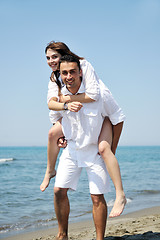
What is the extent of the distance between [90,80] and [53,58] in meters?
0.61

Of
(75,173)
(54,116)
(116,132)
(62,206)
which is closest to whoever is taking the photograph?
(116,132)

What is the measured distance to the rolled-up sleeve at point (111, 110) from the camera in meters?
3.29

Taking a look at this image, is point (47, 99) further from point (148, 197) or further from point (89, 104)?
point (148, 197)

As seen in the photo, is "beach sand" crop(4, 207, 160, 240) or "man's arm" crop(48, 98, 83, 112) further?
"beach sand" crop(4, 207, 160, 240)

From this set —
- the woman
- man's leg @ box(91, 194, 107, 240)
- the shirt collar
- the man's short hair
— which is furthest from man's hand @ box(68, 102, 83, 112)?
man's leg @ box(91, 194, 107, 240)

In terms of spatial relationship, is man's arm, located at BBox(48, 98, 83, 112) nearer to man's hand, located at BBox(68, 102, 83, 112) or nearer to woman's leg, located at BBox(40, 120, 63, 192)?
man's hand, located at BBox(68, 102, 83, 112)

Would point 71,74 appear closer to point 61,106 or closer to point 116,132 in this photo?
point 61,106

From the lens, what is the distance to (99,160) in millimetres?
3344

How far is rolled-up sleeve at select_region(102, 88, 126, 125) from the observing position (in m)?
3.29

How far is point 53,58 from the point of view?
357cm

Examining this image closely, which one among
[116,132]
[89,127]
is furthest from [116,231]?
[89,127]

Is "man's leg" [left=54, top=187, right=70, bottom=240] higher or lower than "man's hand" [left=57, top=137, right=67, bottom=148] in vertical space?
lower

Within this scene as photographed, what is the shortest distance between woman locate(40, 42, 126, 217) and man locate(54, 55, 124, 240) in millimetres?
77

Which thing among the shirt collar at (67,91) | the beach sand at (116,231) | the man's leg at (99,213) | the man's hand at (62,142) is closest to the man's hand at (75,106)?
the shirt collar at (67,91)
